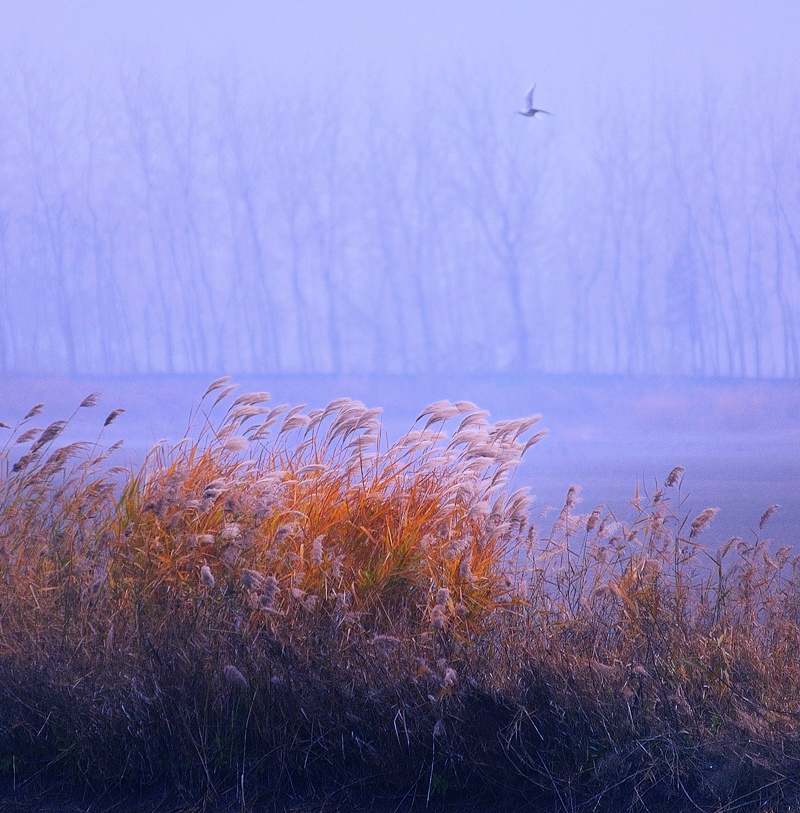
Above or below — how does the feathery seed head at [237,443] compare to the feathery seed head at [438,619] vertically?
above

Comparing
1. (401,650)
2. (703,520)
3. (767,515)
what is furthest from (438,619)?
(767,515)

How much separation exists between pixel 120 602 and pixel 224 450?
1017 millimetres

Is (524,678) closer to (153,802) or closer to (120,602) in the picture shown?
(153,802)

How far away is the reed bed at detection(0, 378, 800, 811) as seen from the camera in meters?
2.57

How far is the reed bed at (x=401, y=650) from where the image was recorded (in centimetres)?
257

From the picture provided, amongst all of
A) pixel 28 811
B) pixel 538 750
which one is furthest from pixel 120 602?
pixel 538 750

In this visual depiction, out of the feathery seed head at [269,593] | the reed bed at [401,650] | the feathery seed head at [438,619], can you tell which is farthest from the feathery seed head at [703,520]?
the feathery seed head at [269,593]

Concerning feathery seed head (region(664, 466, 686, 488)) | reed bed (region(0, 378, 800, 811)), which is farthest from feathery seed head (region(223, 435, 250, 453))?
feathery seed head (region(664, 466, 686, 488))

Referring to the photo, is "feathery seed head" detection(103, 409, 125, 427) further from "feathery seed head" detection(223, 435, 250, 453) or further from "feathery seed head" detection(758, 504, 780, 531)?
"feathery seed head" detection(758, 504, 780, 531)

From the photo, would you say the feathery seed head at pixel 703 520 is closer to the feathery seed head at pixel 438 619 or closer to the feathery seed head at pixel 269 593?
the feathery seed head at pixel 438 619

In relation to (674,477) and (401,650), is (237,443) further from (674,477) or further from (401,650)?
(674,477)

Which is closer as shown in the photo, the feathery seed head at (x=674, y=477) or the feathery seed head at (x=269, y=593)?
the feathery seed head at (x=269, y=593)

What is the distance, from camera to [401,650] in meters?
2.76

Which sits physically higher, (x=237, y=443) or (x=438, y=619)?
(x=237, y=443)
